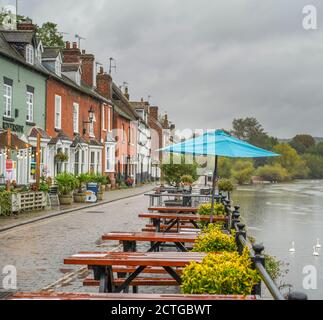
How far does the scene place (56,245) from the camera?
12.6m

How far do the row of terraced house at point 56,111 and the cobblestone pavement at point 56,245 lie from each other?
3360 mm

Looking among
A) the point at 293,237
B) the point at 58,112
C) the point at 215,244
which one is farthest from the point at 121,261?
the point at 58,112

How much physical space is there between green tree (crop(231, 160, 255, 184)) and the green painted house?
52.4 meters

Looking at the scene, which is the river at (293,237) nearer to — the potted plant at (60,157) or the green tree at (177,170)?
the green tree at (177,170)

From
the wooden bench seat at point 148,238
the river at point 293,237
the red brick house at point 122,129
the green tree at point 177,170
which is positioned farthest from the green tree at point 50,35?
the wooden bench seat at point 148,238

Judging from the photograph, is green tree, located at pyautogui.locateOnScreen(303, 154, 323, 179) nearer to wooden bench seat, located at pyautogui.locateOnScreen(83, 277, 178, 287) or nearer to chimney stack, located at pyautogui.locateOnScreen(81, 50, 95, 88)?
chimney stack, located at pyautogui.locateOnScreen(81, 50, 95, 88)

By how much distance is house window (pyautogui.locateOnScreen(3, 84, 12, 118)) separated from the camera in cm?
2338

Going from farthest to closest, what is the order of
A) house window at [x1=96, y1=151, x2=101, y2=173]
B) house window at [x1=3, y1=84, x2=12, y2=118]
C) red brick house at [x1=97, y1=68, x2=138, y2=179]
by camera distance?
1. red brick house at [x1=97, y1=68, x2=138, y2=179]
2. house window at [x1=96, y1=151, x2=101, y2=173]
3. house window at [x1=3, y1=84, x2=12, y2=118]

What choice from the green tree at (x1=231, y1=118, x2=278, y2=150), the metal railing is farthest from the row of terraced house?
the green tree at (x1=231, y1=118, x2=278, y2=150)

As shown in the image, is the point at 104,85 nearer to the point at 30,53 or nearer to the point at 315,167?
the point at 30,53

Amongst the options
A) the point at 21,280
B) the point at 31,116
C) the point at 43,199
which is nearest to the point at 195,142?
the point at 21,280

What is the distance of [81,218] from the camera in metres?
19.5
